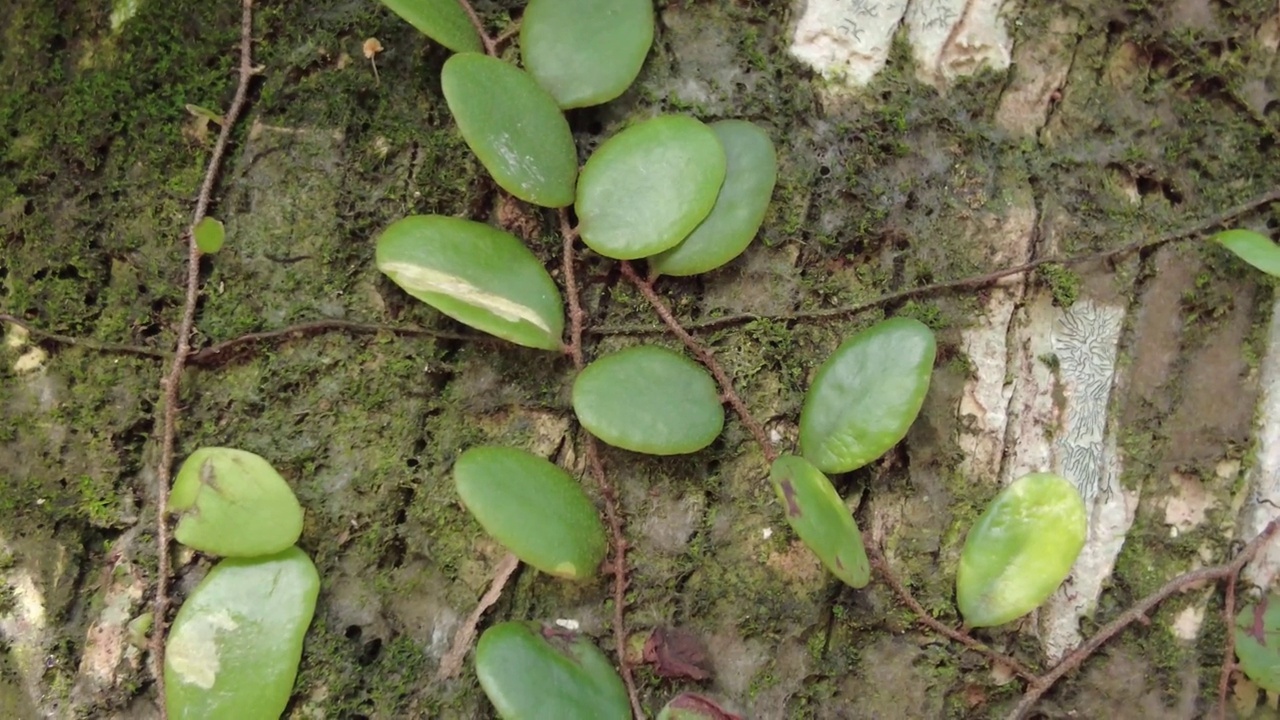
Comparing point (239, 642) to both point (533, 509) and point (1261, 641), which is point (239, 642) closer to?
Result: point (533, 509)

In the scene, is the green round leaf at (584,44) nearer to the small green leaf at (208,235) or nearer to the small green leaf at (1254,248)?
the small green leaf at (208,235)

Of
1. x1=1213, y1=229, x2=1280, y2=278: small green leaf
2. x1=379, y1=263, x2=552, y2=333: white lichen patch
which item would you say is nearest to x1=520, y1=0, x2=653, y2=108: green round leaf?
x1=379, y1=263, x2=552, y2=333: white lichen patch

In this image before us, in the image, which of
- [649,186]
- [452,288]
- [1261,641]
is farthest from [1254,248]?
[452,288]

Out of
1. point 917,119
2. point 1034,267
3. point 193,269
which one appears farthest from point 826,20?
point 193,269

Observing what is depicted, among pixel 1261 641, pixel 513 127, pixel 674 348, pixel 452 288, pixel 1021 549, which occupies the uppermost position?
pixel 513 127

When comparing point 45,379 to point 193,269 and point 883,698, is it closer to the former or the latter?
point 193,269

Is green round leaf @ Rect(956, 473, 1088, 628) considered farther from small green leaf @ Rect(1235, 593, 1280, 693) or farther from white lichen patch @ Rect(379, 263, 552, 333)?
white lichen patch @ Rect(379, 263, 552, 333)
